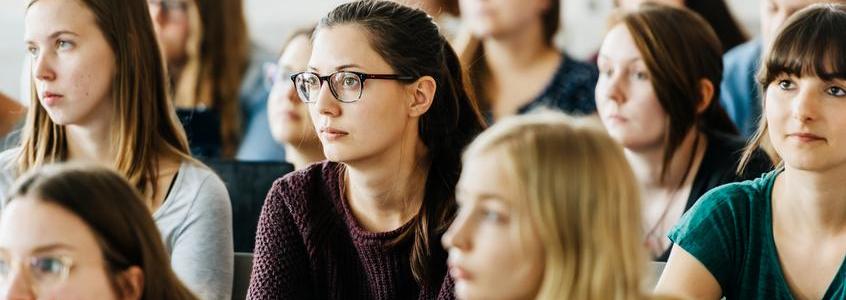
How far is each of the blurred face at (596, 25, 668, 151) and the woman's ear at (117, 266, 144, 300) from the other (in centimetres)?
137

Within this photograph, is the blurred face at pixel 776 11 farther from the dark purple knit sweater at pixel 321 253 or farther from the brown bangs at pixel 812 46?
the dark purple knit sweater at pixel 321 253

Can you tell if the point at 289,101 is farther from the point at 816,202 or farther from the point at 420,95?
the point at 816,202

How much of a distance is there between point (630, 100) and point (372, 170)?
867mm

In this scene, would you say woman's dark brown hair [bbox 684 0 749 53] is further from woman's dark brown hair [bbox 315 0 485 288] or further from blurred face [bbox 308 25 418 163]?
blurred face [bbox 308 25 418 163]

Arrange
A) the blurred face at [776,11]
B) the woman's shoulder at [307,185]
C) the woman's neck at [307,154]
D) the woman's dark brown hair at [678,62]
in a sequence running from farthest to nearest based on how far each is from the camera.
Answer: the woman's neck at [307,154], the blurred face at [776,11], the woman's dark brown hair at [678,62], the woman's shoulder at [307,185]

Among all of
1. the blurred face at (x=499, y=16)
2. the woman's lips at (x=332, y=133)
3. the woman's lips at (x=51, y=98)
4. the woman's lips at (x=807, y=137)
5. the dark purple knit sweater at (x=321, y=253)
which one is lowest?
the dark purple knit sweater at (x=321, y=253)

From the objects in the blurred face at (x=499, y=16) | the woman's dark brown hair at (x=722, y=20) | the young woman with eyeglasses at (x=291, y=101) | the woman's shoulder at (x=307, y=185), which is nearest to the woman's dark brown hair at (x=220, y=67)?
the young woman with eyeglasses at (x=291, y=101)

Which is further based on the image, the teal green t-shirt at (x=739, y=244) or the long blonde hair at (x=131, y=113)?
the long blonde hair at (x=131, y=113)

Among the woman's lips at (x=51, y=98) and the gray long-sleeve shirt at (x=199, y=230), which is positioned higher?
the woman's lips at (x=51, y=98)

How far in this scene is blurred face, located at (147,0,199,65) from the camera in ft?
14.4

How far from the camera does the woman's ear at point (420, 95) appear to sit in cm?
224

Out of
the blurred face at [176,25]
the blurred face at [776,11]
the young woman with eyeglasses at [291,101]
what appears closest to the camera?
the blurred face at [776,11]

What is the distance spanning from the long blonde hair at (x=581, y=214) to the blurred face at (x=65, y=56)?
3.59 ft

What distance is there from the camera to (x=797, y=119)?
206 cm
